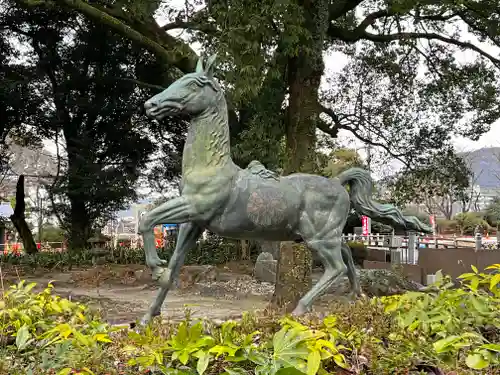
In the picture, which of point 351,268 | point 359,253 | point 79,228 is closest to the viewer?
point 351,268

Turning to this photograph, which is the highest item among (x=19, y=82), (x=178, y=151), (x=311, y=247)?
(x=19, y=82)

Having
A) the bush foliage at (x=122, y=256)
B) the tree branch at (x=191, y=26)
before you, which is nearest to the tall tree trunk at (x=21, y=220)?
the bush foliage at (x=122, y=256)

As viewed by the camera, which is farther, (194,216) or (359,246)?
(359,246)

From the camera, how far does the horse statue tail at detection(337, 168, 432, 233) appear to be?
4434 millimetres

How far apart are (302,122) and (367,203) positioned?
144 inches

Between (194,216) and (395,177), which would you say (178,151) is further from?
(194,216)

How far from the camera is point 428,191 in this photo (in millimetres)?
11672

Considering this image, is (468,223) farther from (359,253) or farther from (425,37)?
(425,37)

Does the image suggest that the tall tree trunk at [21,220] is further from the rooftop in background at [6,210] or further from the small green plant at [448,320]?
the small green plant at [448,320]

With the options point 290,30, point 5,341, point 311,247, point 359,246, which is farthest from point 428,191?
point 5,341

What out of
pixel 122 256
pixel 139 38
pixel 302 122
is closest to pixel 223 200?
pixel 302 122

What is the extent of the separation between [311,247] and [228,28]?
4007 millimetres

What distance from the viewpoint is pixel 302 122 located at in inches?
310

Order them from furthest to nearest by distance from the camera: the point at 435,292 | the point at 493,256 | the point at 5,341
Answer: the point at 493,256
the point at 435,292
the point at 5,341
